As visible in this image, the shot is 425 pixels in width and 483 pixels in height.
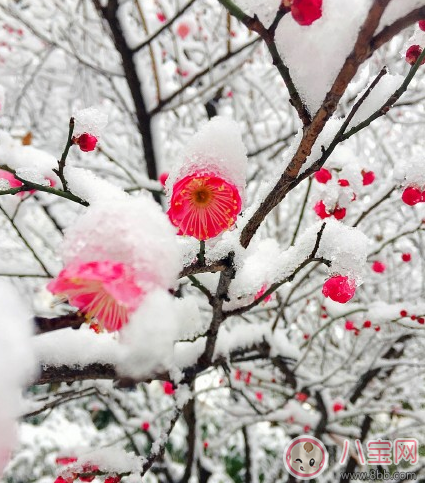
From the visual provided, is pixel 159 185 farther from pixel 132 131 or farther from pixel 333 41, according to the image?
pixel 132 131

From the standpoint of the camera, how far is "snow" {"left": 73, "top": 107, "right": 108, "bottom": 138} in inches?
45.7

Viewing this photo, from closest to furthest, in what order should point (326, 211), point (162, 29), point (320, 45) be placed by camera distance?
point (320, 45) < point (326, 211) < point (162, 29)

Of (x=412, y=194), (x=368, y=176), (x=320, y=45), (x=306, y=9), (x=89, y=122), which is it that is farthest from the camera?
(x=368, y=176)

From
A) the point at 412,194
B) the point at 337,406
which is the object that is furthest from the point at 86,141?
the point at 337,406

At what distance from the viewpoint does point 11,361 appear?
0.53m

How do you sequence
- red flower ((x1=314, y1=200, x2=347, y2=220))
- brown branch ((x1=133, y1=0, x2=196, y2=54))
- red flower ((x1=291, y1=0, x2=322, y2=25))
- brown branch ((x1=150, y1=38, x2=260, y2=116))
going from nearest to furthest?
red flower ((x1=291, y1=0, x2=322, y2=25)) → red flower ((x1=314, y1=200, x2=347, y2=220)) → brown branch ((x1=133, y1=0, x2=196, y2=54)) → brown branch ((x1=150, y1=38, x2=260, y2=116))

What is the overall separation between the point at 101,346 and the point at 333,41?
106 cm

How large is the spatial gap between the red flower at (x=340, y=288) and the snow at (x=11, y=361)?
0.64 meters

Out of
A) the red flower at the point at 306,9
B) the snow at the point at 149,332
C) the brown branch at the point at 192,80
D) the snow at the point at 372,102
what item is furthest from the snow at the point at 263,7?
the brown branch at the point at 192,80

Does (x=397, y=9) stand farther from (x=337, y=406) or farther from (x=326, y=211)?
(x=337, y=406)

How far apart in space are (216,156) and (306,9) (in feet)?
0.86

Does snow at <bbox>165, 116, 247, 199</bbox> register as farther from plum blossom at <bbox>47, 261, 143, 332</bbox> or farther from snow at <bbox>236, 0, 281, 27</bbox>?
plum blossom at <bbox>47, 261, 143, 332</bbox>

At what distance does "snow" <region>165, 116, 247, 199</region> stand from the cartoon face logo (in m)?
2.87

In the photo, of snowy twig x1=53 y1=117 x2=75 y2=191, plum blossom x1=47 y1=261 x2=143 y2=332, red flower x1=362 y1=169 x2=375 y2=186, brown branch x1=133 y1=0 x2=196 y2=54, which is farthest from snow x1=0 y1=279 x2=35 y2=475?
brown branch x1=133 y1=0 x2=196 y2=54
